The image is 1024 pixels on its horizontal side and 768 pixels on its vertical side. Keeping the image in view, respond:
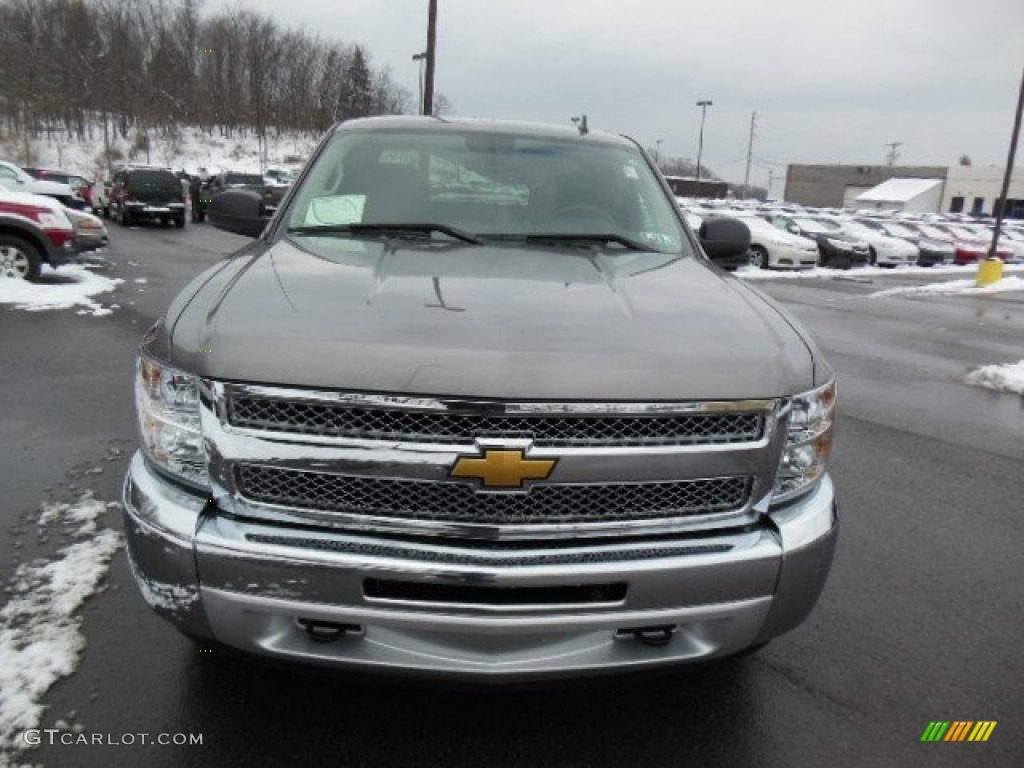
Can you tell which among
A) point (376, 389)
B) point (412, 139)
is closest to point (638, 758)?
point (376, 389)

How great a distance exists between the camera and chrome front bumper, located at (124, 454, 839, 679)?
6.10 ft

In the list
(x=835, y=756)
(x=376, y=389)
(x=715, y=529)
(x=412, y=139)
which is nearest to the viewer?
(x=376, y=389)

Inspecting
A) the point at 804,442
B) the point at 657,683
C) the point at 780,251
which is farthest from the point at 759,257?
the point at 804,442

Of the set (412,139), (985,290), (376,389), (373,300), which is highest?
(412,139)

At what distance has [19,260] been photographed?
36.4 feet

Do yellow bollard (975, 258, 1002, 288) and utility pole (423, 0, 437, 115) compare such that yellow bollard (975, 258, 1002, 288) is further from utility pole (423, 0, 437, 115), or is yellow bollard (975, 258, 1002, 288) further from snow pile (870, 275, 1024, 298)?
utility pole (423, 0, 437, 115)

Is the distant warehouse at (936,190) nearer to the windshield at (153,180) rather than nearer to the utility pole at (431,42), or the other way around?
the utility pole at (431,42)

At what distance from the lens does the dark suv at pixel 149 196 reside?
25125mm

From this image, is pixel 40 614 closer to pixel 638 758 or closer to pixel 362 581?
pixel 362 581

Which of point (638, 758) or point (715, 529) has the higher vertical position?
point (715, 529)

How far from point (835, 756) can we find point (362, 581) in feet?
5.19

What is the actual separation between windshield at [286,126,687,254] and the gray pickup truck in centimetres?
108

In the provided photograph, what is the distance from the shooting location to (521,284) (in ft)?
8.01

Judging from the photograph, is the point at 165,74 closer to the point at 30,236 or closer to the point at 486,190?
the point at 30,236
